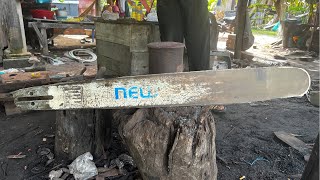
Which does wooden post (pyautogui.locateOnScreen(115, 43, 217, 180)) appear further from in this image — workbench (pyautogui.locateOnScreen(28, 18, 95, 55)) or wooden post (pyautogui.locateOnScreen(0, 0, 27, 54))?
workbench (pyautogui.locateOnScreen(28, 18, 95, 55))

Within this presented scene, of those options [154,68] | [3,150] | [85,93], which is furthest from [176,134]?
[3,150]

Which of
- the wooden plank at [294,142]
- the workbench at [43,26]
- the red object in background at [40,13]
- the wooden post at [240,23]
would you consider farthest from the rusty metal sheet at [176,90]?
the red object in background at [40,13]

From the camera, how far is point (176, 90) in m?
1.66

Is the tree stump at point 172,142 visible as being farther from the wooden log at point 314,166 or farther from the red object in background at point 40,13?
the red object in background at point 40,13

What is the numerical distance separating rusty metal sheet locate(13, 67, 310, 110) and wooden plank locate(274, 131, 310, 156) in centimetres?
119

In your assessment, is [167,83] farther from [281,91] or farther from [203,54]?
[203,54]

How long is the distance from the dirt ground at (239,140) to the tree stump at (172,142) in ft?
1.45

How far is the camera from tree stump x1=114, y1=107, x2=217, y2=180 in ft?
5.46

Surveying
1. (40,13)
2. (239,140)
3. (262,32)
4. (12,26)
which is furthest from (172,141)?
(262,32)

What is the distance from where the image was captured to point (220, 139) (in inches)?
109

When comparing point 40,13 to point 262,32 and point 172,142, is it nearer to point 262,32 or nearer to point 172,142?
point 172,142

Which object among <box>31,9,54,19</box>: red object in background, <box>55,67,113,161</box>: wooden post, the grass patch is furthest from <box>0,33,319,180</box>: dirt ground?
the grass patch

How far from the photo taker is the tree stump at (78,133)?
216cm

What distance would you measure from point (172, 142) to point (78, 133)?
36.2 inches
